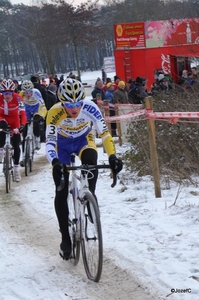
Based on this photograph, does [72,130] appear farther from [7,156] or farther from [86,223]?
[7,156]

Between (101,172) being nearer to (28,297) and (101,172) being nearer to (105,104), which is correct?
(105,104)

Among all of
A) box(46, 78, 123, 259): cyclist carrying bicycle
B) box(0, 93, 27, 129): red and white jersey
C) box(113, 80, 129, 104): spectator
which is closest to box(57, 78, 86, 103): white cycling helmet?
box(46, 78, 123, 259): cyclist carrying bicycle

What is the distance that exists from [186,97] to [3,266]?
597 centimetres

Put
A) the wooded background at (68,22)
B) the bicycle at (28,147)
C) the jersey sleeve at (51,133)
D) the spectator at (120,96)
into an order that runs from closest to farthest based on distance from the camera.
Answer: the jersey sleeve at (51,133), the bicycle at (28,147), the spectator at (120,96), the wooded background at (68,22)

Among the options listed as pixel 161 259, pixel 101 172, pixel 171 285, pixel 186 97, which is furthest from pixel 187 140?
pixel 171 285

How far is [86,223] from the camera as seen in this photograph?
5535 mm

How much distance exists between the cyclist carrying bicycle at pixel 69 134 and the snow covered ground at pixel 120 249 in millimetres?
530

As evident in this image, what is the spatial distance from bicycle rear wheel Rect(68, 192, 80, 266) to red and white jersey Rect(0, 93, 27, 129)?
5586 millimetres

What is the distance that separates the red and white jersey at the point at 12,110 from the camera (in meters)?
11.6

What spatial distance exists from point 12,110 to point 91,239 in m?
6.64

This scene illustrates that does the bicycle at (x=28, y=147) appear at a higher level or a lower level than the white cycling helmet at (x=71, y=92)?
lower

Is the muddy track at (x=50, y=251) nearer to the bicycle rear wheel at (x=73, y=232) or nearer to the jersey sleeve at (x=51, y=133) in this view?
the bicycle rear wheel at (x=73, y=232)

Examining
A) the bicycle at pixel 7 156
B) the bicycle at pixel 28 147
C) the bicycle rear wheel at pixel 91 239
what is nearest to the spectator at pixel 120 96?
the bicycle at pixel 28 147

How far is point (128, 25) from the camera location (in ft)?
101
